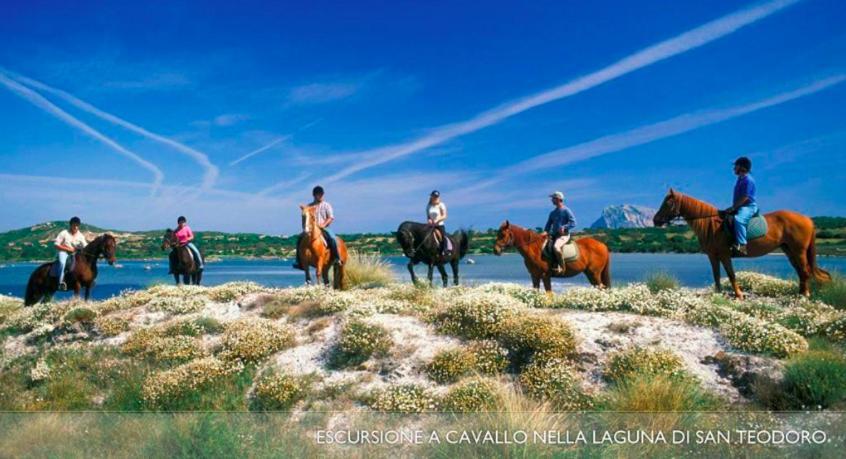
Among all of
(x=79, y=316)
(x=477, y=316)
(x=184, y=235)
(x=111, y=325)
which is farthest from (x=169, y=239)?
(x=477, y=316)

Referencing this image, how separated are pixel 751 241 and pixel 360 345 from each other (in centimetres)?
1075

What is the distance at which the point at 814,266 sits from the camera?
1467 centimetres

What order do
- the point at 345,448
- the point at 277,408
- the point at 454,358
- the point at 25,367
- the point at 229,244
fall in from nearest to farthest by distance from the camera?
the point at 345,448
the point at 277,408
the point at 454,358
the point at 25,367
the point at 229,244

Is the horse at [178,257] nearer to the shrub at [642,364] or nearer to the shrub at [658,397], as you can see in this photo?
the shrub at [642,364]

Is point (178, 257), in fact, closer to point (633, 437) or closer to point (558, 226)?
point (558, 226)

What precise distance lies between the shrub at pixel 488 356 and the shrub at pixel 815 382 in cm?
464

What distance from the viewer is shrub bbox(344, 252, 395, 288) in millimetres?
19438

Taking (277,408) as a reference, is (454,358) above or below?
above

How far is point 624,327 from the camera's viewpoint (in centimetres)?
1102

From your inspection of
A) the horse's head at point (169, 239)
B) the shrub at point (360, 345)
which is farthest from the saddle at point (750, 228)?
the horse's head at point (169, 239)

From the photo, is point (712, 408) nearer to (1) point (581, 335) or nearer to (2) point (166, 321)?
(1) point (581, 335)

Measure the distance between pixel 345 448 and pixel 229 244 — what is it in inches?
4918

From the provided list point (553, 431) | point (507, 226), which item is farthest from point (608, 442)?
point (507, 226)

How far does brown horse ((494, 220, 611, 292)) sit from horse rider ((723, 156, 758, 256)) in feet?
11.2
